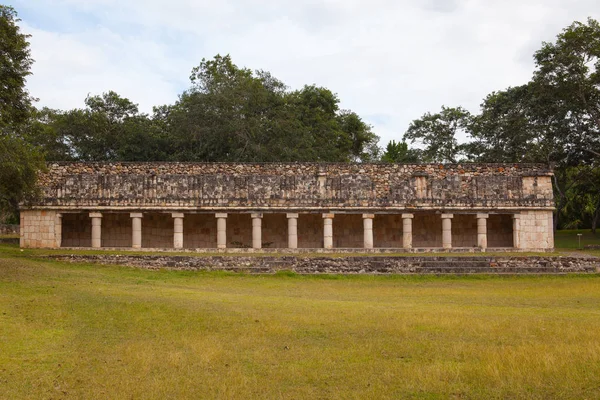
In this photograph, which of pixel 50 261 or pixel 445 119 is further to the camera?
pixel 445 119

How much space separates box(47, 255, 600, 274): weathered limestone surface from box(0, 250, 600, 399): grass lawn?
15.5 ft

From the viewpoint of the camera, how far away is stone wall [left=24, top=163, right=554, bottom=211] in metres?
29.0

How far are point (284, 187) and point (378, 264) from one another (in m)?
7.99

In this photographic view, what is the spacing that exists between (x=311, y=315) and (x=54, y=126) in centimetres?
3411

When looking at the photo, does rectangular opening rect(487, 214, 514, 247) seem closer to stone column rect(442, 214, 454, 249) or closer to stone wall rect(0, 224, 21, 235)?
stone column rect(442, 214, 454, 249)

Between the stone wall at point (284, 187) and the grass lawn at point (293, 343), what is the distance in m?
11.9

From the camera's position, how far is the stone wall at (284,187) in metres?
29.0

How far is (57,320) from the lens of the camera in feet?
38.9

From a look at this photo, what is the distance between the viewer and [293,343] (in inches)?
392

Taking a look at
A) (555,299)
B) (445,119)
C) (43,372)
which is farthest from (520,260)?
(445,119)

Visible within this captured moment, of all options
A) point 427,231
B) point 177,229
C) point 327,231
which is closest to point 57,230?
point 177,229

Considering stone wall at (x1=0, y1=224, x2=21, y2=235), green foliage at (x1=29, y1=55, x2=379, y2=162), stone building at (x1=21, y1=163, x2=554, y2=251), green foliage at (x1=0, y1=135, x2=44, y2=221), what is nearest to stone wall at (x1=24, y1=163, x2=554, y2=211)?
stone building at (x1=21, y1=163, x2=554, y2=251)

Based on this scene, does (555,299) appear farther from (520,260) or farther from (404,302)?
(520,260)

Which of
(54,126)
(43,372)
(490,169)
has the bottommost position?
(43,372)
